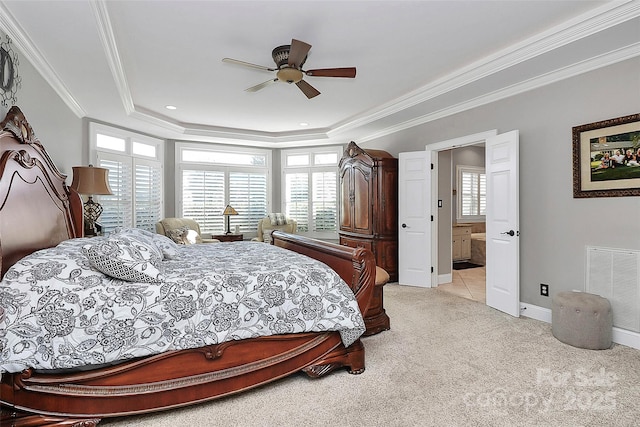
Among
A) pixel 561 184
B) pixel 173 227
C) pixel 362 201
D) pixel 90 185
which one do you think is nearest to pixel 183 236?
pixel 173 227

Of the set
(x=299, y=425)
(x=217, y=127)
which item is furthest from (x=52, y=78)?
(x=299, y=425)

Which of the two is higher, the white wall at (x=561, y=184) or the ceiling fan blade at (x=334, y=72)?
the ceiling fan blade at (x=334, y=72)

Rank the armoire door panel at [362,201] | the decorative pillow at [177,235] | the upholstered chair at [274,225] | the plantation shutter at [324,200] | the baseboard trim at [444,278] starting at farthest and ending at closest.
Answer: the plantation shutter at [324,200] < the upholstered chair at [274,225] < the decorative pillow at [177,235] < the armoire door panel at [362,201] < the baseboard trim at [444,278]

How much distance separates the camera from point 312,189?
→ 7.10m

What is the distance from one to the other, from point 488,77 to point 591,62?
85 cm

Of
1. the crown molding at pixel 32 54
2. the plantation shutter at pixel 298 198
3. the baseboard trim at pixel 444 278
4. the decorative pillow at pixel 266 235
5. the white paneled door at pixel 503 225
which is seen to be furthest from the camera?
the plantation shutter at pixel 298 198

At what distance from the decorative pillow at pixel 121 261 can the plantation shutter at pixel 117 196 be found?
3657mm

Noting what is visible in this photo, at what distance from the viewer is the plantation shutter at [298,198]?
23.4 feet

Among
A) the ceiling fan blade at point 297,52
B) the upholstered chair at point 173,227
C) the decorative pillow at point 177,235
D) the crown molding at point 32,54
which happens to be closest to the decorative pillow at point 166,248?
the crown molding at point 32,54

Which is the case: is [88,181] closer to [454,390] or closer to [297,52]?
[297,52]

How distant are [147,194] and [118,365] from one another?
4.66 m

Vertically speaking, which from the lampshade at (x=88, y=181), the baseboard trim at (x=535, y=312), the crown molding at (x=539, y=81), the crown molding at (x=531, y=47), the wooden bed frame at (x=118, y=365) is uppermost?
the crown molding at (x=531, y=47)

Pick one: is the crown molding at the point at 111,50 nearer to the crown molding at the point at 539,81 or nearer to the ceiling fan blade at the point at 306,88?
the ceiling fan blade at the point at 306,88

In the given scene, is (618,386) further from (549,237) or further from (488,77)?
(488,77)
